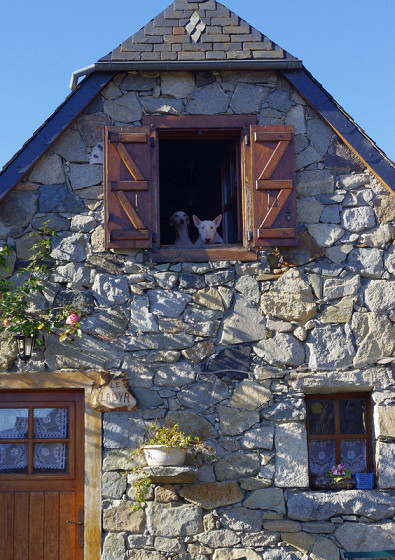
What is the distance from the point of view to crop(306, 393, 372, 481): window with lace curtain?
6.82m

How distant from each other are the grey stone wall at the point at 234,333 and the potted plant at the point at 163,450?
0.09 meters

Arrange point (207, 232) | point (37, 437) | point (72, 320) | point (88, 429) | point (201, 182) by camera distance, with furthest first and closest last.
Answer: point (201, 182)
point (207, 232)
point (37, 437)
point (88, 429)
point (72, 320)

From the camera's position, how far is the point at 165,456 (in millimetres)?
6250

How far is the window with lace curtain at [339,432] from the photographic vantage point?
6.82 meters

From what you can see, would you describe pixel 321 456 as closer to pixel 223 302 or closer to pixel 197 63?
pixel 223 302

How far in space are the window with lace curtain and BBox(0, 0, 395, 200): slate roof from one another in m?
1.87

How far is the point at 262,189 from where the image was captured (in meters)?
7.00

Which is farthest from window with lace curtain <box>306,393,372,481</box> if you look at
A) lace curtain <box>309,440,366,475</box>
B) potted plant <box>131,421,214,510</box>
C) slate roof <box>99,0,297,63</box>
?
slate roof <box>99,0,297,63</box>

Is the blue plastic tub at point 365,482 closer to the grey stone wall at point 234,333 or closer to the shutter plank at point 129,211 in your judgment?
the grey stone wall at point 234,333

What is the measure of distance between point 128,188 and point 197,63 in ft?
4.03

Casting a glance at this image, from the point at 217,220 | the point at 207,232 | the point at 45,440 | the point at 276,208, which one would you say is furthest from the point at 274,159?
the point at 45,440

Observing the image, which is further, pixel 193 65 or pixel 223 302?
pixel 193 65

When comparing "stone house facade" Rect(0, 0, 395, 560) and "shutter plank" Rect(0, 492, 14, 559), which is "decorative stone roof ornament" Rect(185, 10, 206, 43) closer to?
"stone house facade" Rect(0, 0, 395, 560)

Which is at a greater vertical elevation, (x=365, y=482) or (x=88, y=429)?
(x=88, y=429)
